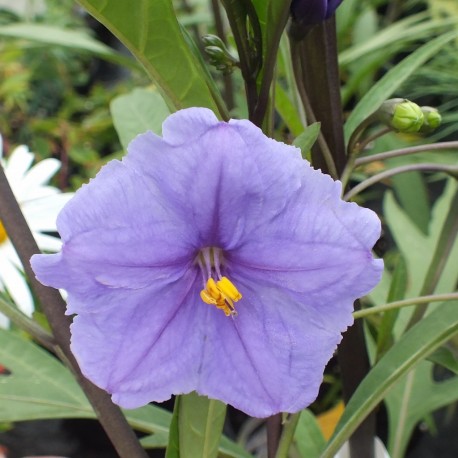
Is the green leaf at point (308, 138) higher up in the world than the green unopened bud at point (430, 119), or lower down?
higher up

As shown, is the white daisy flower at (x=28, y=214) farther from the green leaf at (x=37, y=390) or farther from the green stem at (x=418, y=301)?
the green stem at (x=418, y=301)

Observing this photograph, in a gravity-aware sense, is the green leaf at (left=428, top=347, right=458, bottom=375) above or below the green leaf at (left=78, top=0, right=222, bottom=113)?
below

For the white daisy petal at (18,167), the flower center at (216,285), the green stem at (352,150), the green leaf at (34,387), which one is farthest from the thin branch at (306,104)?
the white daisy petal at (18,167)

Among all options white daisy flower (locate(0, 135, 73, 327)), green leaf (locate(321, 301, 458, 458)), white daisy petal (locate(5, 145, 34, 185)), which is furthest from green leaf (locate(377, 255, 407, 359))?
white daisy petal (locate(5, 145, 34, 185))

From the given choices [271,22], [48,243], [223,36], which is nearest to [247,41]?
[271,22]

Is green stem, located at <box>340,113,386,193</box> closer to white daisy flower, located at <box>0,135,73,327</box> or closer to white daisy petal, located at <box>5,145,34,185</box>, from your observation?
white daisy flower, located at <box>0,135,73,327</box>

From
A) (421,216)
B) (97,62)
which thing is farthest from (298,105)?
(97,62)

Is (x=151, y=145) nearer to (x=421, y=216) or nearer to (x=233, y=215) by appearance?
(x=233, y=215)
